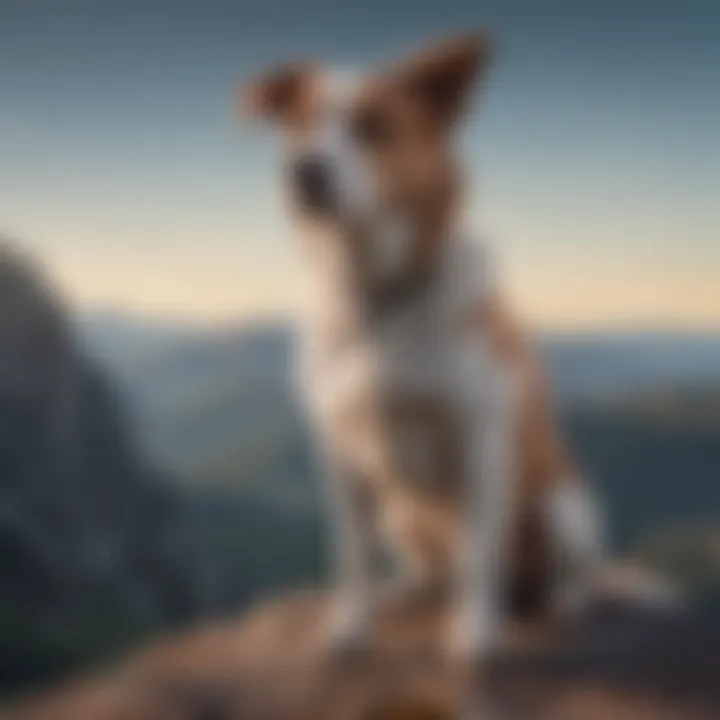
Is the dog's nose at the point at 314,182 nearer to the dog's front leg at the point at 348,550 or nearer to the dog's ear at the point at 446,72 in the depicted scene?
the dog's ear at the point at 446,72

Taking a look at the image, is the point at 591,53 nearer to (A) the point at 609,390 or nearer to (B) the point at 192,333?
(A) the point at 609,390

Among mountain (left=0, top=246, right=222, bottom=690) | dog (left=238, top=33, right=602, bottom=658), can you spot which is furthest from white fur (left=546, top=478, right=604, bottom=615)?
mountain (left=0, top=246, right=222, bottom=690)

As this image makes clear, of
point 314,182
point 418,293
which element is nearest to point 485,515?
point 418,293

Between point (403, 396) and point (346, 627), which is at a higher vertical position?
point (403, 396)

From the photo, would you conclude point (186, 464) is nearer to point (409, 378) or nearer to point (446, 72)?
point (409, 378)

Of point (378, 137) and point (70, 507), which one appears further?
point (70, 507)

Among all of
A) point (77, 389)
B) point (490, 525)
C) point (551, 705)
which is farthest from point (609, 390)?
point (77, 389)

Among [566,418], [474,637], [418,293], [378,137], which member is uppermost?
[378,137]

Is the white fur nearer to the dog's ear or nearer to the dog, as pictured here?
the dog

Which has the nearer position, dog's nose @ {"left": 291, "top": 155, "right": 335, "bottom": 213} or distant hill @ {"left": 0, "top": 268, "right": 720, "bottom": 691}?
dog's nose @ {"left": 291, "top": 155, "right": 335, "bottom": 213}
